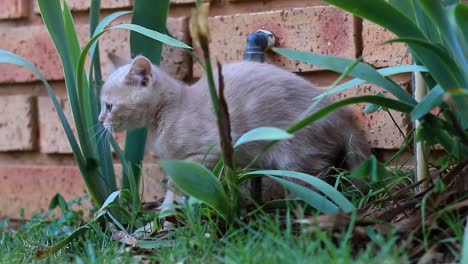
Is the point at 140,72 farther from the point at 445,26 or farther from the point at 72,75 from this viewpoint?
the point at 445,26

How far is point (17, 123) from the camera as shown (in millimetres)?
2951

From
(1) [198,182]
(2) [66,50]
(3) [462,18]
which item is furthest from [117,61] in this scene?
(3) [462,18]

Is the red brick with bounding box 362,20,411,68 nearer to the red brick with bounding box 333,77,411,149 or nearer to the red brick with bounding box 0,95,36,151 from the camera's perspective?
the red brick with bounding box 333,77,411,149

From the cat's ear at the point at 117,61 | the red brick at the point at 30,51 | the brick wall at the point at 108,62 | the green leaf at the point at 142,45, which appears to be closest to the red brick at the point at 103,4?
the brick wall at the point at 108,62

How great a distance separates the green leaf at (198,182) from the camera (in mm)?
1441

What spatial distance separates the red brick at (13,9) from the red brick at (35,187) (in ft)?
1.95

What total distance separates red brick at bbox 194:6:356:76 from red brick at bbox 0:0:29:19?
32.9 inches

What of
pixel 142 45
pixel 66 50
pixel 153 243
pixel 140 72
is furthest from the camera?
pixel 142 45

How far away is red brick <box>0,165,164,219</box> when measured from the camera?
2.85 m

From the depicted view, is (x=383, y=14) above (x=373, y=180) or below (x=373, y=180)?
above

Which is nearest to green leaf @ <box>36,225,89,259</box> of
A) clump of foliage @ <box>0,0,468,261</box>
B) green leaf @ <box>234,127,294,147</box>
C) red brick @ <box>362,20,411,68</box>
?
clump of foliage @ <box>0,0,468,261</box>

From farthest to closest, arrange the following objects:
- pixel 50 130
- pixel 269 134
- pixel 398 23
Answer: pixel 50 130 → pixel 398 23 → pixel 269 134

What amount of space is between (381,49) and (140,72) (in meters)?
0.72

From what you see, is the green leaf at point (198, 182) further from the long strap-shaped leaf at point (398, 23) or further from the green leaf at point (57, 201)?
the green leaf at point (57, 201)
